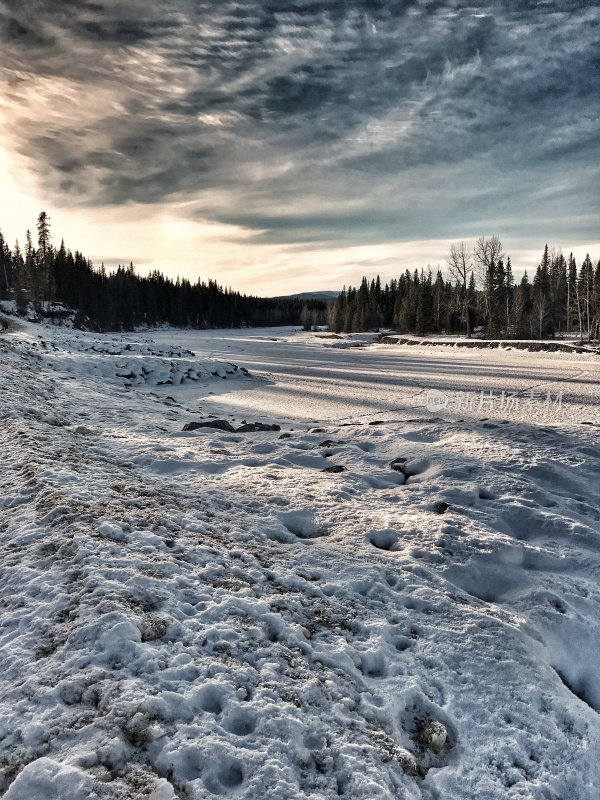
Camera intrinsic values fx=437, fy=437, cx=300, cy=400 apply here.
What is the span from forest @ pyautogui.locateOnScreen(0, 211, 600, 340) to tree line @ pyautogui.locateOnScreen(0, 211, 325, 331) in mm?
173

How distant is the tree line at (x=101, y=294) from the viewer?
6806 centimetres

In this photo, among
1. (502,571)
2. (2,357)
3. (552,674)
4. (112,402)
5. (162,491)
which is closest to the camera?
(552,674)

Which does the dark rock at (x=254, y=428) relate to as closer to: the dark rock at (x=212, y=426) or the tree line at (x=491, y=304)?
the dark rock at (x=212, y=426)

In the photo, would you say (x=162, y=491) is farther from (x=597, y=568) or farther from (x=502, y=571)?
(x=597, y=568)

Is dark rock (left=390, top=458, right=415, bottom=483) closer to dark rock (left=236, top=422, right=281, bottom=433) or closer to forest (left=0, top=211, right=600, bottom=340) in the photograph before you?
dark rock (left=236, top=422, right=281, bottom=433)

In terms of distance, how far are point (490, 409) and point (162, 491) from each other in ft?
25.1

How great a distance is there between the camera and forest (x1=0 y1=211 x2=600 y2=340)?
1961 inches

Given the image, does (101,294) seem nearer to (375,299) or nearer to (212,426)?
(375,299)

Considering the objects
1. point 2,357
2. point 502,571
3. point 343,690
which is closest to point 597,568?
point 502,571

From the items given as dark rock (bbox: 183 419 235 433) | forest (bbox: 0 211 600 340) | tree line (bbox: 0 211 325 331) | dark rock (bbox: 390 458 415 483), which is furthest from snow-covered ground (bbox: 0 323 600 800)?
tree line (bbox: 0 211 325 331)

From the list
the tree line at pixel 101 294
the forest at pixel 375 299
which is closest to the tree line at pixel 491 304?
the forest at pixel 375 299

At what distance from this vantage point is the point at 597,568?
361 centimetres

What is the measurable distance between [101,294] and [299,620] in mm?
82682

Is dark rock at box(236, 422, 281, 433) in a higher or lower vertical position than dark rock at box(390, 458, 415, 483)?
higher
